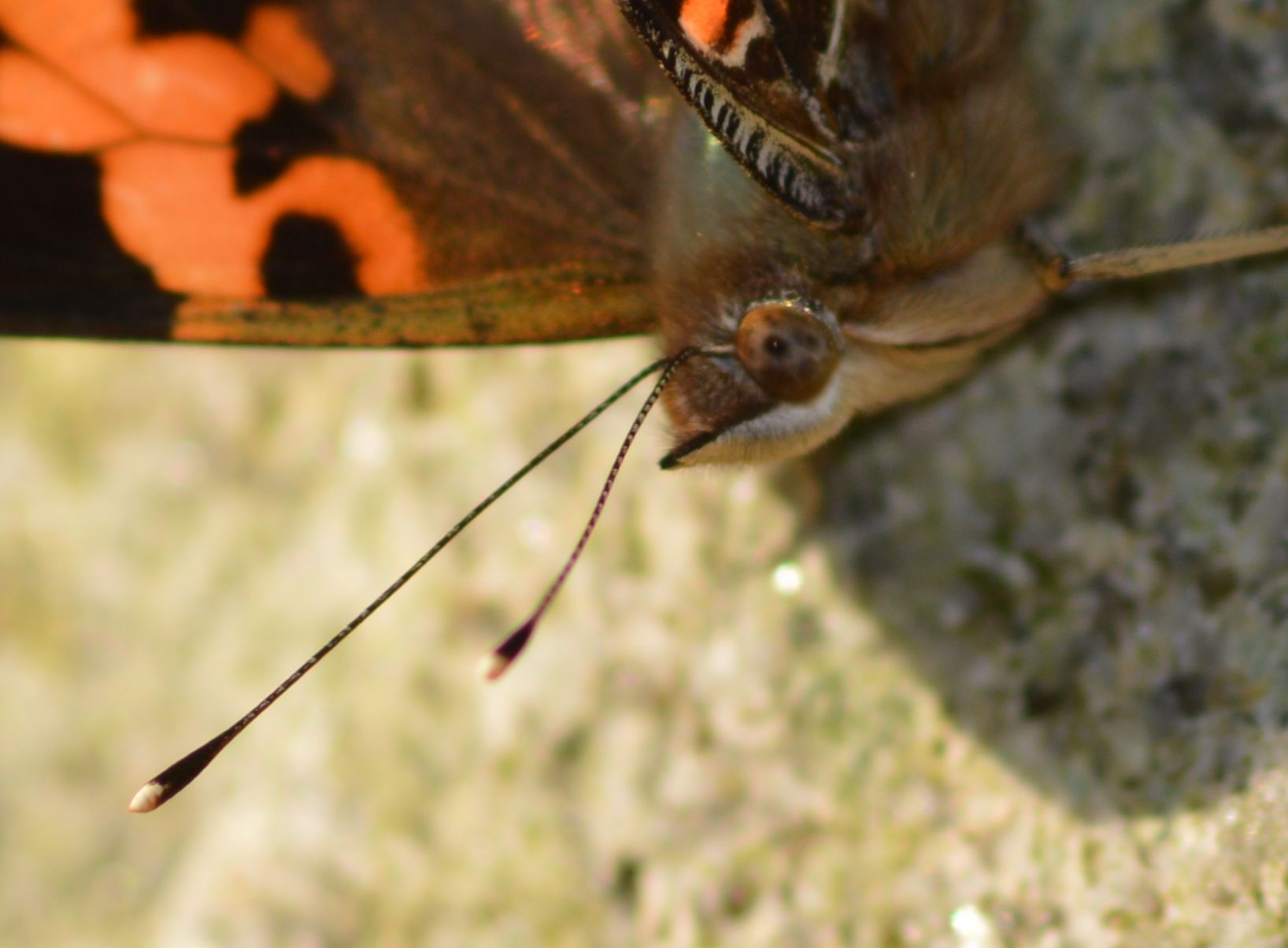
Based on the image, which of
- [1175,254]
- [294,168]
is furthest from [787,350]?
[294,168]

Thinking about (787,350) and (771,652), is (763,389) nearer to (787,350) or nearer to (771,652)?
(787,350)

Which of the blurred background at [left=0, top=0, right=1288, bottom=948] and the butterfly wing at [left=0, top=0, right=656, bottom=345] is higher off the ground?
the butterfly wing at [left=0, top=0, right=656, bottom=345]

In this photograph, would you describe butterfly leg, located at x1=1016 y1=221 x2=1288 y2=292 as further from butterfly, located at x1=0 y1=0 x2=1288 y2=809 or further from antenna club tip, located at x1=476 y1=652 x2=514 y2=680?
antenna club tip, located at x1=476 y1=652 x2=514 y2=680

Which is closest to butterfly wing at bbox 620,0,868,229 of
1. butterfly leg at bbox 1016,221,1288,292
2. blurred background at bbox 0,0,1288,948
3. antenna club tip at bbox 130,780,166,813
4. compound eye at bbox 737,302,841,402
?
compound eye at bbox 737,302,841,402

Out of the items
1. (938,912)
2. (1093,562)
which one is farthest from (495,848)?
(1093,562)

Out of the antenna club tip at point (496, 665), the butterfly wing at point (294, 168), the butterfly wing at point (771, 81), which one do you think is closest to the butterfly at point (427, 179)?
the butterfly wing at point (294, 168)

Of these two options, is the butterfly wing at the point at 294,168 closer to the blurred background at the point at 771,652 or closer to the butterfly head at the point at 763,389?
the butterfly head at the point at 763,389

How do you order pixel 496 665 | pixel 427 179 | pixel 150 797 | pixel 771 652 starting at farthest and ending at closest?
1. pixel 771 652
2. pixel 427 179
3. pixel 496 665
4. pixel 150 797
